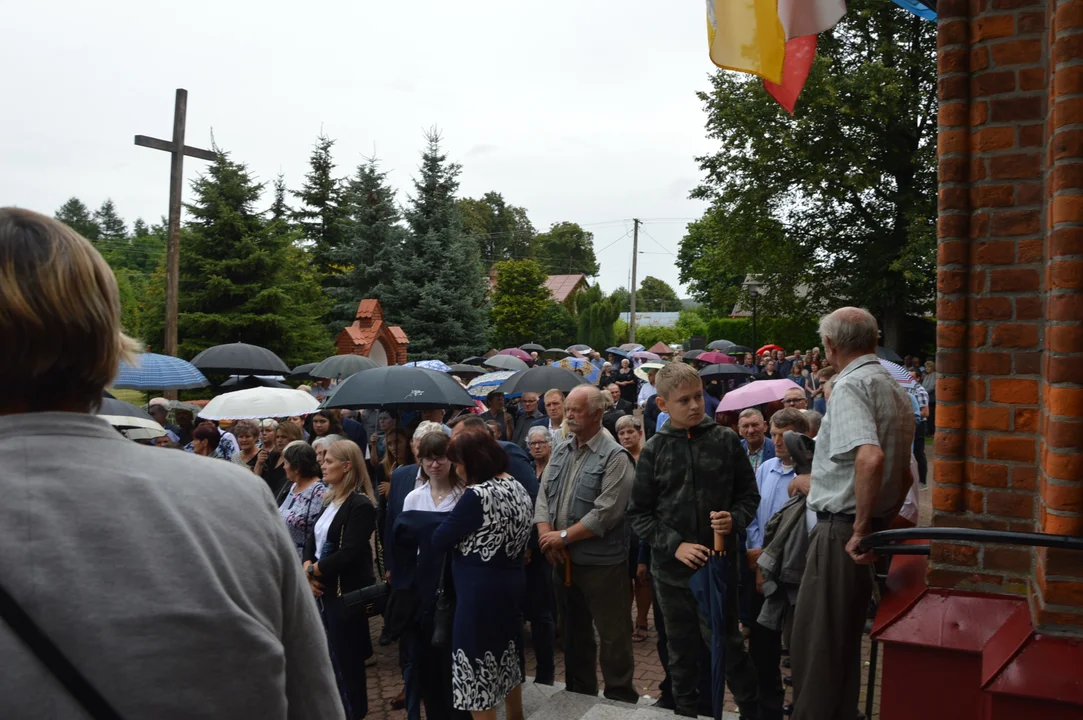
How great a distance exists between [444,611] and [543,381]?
18.9 feet

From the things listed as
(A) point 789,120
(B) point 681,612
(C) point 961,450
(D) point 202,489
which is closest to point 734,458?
(B) point 681,612

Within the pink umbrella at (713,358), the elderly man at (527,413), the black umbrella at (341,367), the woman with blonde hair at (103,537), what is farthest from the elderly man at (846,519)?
the pink umbrella at (713,358)

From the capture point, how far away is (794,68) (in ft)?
13.3

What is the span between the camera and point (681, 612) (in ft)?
14.7

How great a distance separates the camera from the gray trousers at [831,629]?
3469 mm

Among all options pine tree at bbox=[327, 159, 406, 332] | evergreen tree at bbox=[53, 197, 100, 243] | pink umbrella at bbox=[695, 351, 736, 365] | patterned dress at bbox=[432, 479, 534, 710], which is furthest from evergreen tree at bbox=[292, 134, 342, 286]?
evergreen tree at bbox=[53, 197, 100, 243]

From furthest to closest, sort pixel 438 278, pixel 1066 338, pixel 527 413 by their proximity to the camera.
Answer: pixel 438 278 → pixel 527 413 → pixel 1066 338

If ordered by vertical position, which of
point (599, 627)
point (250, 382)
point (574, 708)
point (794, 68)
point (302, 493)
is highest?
point (794, 68)

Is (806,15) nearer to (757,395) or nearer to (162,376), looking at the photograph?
(757,395)

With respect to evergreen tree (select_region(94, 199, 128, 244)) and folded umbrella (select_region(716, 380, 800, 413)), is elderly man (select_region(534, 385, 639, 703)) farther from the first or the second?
evergreen tree (select_region(94, 199, 128, 244))

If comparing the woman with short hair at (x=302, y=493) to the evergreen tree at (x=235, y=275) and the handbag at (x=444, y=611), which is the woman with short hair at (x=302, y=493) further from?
the evergreen tree at (x=235, y=275)

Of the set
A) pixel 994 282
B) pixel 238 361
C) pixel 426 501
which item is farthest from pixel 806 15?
pixel 238 361

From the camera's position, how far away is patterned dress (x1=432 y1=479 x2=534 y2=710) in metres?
4.45

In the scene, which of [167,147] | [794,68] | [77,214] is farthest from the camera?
[77,214]
